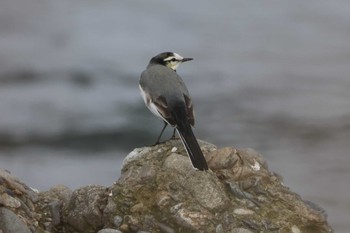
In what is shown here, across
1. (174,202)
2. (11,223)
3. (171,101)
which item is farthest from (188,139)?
(11,223)

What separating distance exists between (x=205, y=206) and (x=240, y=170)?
741 millimetres

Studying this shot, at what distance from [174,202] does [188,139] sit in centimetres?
91

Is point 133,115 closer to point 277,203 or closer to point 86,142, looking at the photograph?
point 86,142

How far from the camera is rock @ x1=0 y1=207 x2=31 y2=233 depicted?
10367mm

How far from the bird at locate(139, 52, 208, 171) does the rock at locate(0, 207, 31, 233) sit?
79.5 inches

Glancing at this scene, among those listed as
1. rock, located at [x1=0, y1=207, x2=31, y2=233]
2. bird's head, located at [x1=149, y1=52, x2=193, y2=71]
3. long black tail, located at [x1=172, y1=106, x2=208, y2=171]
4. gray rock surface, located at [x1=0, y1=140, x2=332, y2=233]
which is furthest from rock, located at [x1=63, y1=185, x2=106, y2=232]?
bird's head, located at [x1=149, y1=52, x2=193, y2=71]

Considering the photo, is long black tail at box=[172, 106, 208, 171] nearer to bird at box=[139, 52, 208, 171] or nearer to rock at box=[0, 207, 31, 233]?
bird at box=[139, 52, 208, 171]

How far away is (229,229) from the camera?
34.8ft

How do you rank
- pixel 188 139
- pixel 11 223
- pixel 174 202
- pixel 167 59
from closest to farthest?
pixel 11 223 < pixel 174 202 < pixel 188 139 < pixel 167 59

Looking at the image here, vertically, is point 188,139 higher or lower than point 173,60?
lower

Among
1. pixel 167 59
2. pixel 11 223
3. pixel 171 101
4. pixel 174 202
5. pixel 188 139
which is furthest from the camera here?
pixel 167 59

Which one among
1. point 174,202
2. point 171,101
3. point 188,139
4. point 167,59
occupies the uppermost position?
point 167,59

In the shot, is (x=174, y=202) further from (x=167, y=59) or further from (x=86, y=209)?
(x=167, y=59)

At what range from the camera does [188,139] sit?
37.3ft
